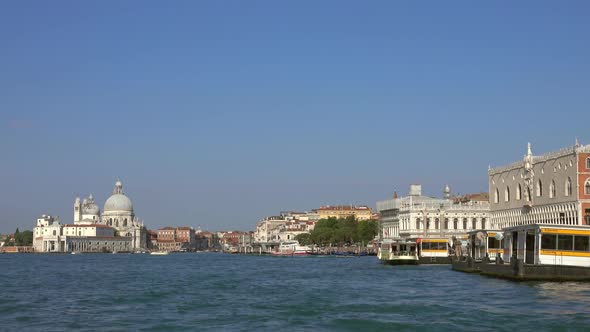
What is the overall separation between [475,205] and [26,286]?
6900cm

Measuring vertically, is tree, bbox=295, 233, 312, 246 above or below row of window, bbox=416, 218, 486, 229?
below

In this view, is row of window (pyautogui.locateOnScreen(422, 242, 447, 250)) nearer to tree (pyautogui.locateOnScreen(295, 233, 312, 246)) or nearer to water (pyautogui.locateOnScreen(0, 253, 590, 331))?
water (pyautogui.locateOnScreen(0, 253, 590, 331))

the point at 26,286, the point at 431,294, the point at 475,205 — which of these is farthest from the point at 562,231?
the point at 475,205

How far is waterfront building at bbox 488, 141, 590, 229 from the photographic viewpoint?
73.4 metres

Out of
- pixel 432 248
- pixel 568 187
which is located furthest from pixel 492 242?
pixel 568 187

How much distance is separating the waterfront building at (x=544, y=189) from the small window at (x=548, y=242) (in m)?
36.1

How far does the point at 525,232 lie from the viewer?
129 ft

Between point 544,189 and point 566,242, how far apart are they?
44619 millimetres

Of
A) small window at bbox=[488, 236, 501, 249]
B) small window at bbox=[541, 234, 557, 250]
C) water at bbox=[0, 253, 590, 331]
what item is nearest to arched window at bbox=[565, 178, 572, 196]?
small window at bbox=[488, 236, 501, 249]

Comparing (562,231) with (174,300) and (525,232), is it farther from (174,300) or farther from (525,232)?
(174,300)

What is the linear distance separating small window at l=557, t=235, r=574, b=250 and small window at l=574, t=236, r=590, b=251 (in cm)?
18

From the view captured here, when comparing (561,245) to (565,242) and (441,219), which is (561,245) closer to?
(565,242)

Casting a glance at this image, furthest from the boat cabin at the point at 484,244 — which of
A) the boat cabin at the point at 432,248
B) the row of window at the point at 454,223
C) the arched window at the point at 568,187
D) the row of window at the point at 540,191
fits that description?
the row of window at the point at 454,223

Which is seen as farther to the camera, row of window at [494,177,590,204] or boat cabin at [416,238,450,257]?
row of window at [494,177,590,204]
